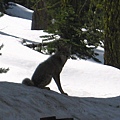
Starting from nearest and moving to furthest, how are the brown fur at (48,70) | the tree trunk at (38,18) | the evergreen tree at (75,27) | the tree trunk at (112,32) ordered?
1. the brown fur at (48,70)
2. the tree trunk at (112,32)
3. the evergreen tree at (75,27)
4. the tree trunk at (38,18)

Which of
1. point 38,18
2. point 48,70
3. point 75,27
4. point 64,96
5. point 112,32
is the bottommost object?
point 38,18

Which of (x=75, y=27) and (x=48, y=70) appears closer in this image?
(x=48, y=70)

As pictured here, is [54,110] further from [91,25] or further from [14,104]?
[91,25]

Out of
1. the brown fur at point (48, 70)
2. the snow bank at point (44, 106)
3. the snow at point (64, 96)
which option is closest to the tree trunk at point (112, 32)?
the snow at point (64, 96)

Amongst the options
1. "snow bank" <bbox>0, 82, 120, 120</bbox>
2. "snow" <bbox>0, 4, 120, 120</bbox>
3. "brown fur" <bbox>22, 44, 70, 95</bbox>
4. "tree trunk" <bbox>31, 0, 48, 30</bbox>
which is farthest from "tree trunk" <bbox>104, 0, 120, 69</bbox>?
"tree trunk" <bbox>31, 0, 48, 30</bbox>

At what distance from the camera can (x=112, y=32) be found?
38.8 feet

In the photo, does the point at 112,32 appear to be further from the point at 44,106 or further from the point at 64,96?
the point at 44,106

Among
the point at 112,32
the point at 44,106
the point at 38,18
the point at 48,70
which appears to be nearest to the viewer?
the point at 44,106

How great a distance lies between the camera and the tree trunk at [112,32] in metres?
11.8

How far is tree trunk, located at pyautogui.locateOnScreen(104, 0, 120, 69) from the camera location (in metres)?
11.8

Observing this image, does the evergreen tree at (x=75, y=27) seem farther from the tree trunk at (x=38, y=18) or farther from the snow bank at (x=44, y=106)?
the tree trunk at (x=38, y=18)

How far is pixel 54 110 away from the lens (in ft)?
17.2

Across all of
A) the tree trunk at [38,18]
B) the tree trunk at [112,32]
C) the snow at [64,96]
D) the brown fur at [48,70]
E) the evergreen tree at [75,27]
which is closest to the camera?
the snow at [64,96]

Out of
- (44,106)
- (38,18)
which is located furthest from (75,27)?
(38,18)
